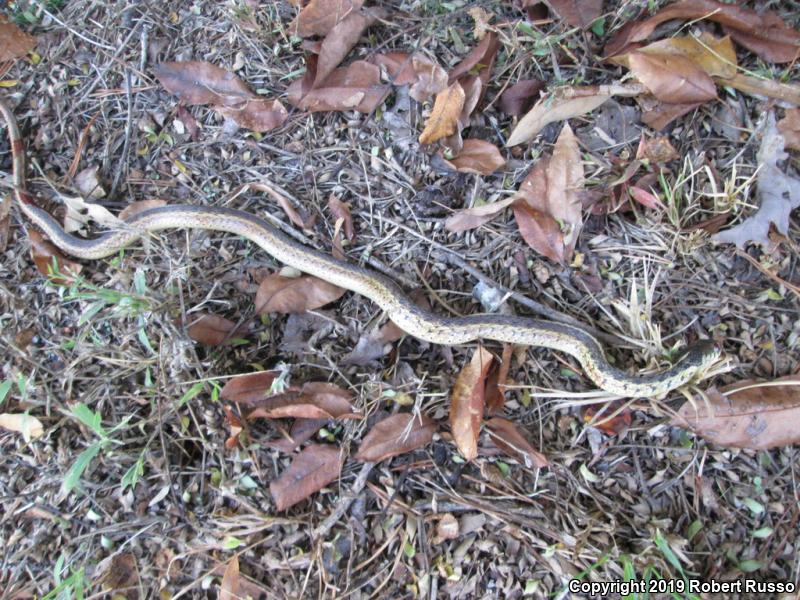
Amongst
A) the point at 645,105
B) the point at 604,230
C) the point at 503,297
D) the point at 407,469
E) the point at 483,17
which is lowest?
the point at 407,469

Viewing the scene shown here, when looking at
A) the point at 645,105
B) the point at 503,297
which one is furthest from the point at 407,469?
the point at 645,105

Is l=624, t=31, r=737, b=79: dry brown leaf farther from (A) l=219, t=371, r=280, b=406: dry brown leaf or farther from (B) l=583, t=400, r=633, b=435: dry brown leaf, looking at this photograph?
(A) l=219, t=371, r=280, b=406: dry brown leaf

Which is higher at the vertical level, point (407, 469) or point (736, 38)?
point (736, 38)

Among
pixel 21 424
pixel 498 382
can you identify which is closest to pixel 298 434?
pixel 498 382

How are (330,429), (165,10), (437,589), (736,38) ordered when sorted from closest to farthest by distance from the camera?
(437,589), (330,429), (736,38), (165,10)

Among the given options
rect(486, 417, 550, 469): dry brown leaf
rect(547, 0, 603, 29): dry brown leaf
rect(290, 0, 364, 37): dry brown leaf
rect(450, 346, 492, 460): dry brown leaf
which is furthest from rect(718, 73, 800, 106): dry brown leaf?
rect(486, 417, 550, 469): dry brown leaf

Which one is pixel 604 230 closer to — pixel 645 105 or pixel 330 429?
pixel 645 105

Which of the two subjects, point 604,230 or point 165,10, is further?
point 165,10
